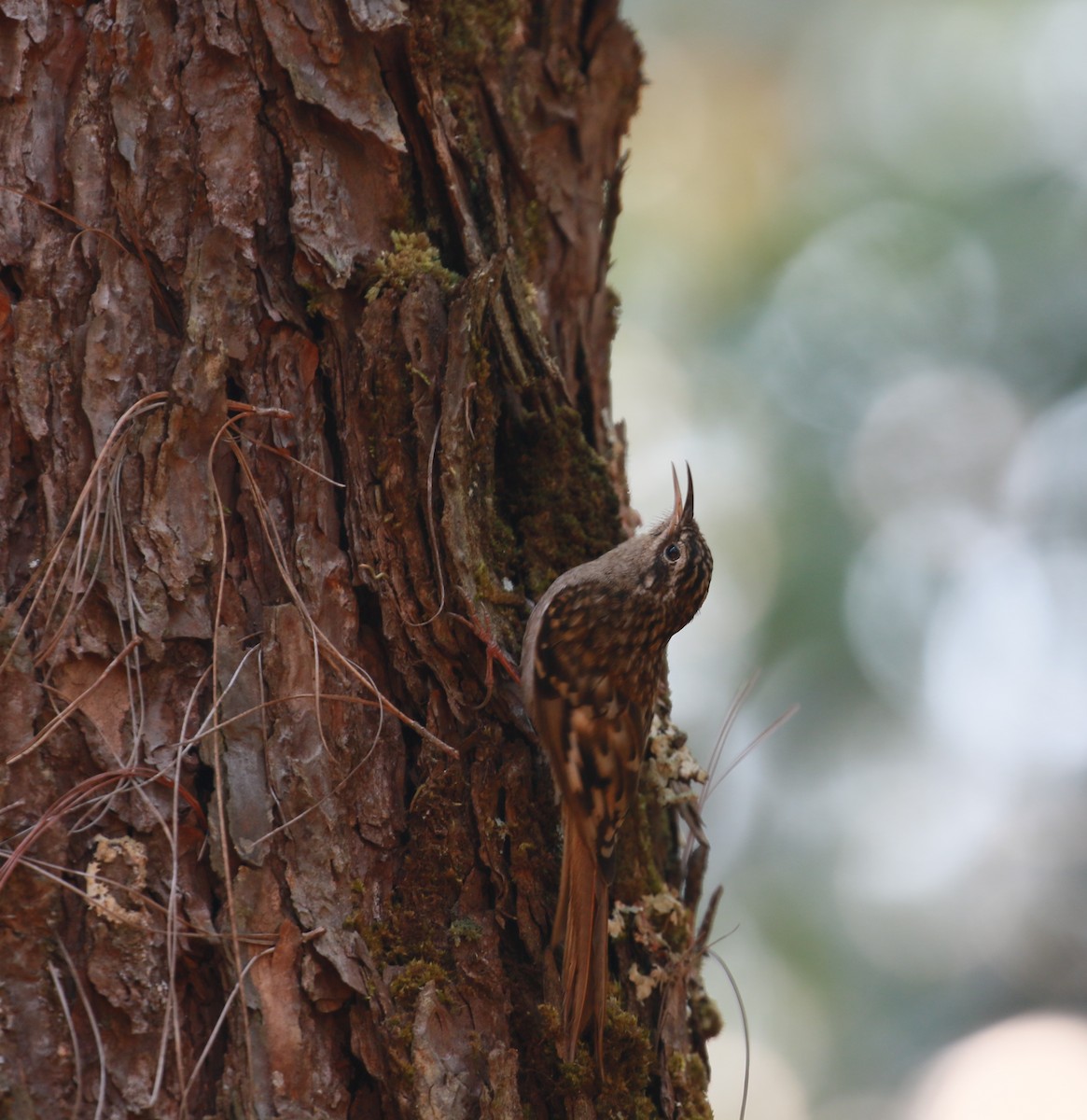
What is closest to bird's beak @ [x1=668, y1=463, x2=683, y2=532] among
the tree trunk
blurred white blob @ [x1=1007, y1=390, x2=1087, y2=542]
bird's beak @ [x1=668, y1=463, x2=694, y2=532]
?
bird's beak @ [x1=668, y1=463, x2=694, y2=532]

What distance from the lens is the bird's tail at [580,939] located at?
6.50 ft

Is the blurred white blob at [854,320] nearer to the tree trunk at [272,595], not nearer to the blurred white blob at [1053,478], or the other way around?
the blurred white blob at [1053,478]

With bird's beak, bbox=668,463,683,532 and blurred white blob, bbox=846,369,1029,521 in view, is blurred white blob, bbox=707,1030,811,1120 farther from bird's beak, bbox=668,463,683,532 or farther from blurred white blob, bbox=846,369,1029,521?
bird's beak, bbox=668,463,683,532

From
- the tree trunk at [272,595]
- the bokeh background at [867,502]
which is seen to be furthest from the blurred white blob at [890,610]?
the tree trunk at [272,595]

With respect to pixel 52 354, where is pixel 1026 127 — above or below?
above

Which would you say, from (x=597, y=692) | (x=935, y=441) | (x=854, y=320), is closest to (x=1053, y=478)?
(x=935, y=441)

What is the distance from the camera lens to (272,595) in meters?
2.00

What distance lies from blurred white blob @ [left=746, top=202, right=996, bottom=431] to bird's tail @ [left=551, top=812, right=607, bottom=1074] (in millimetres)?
3304

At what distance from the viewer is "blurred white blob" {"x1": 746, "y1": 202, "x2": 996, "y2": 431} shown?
498 centimetres

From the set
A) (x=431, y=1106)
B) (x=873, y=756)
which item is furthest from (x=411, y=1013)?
(x=873, y=756)

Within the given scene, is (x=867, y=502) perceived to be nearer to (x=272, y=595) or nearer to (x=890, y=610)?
(x=890, y=610)

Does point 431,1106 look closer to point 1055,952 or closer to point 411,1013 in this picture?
point 411,1013

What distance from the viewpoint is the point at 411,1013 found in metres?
1.79

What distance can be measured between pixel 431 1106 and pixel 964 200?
448 cm
